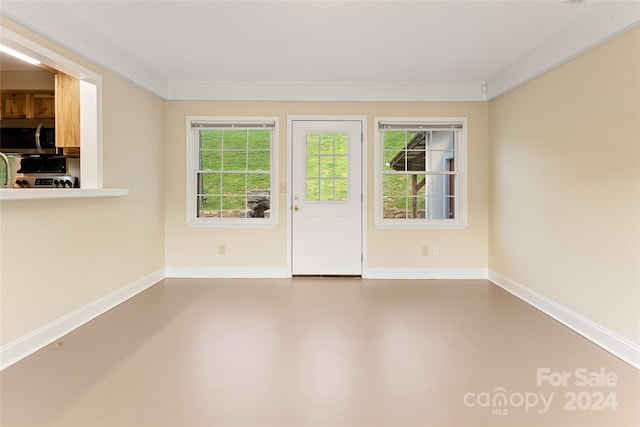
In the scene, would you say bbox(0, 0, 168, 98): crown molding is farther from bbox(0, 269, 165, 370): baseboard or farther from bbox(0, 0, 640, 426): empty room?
bbox(0, 269, 165, 370): baseboard

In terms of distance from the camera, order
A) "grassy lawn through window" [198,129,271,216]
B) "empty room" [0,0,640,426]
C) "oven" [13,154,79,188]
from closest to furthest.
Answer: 1. "empty room" [0,0,640,426]
2. "oven" [13,154,79,188]
3. "grassy lawn through window" [198,129,271,216]

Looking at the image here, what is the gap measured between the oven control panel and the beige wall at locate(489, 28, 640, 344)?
481 centimetres

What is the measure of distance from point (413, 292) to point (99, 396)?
287 cm

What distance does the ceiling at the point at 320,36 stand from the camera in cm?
237

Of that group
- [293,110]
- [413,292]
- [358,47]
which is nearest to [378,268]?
[413,292]

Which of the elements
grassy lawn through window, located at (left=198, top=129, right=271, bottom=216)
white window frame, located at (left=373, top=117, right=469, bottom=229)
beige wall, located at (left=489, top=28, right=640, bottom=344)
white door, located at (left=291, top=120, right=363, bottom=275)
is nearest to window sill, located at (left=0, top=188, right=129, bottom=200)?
grassy lawn through window, located at (left=198, top=129, right=271, bottom=216)

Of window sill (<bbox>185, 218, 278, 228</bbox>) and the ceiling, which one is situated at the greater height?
the ceiling

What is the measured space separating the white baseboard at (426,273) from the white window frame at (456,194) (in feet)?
1.75

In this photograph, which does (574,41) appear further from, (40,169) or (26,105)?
(26,105)

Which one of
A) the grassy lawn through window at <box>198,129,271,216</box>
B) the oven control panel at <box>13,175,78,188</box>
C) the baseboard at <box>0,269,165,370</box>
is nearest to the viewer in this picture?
the baseboard at <box>0,269,165,370</box>

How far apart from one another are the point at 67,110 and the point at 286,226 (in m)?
2.43

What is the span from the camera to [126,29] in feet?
8.97

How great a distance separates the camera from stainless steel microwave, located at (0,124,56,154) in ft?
13.2

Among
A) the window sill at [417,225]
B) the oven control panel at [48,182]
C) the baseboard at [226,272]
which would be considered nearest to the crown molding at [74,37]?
the oven control panel at [48,182]
